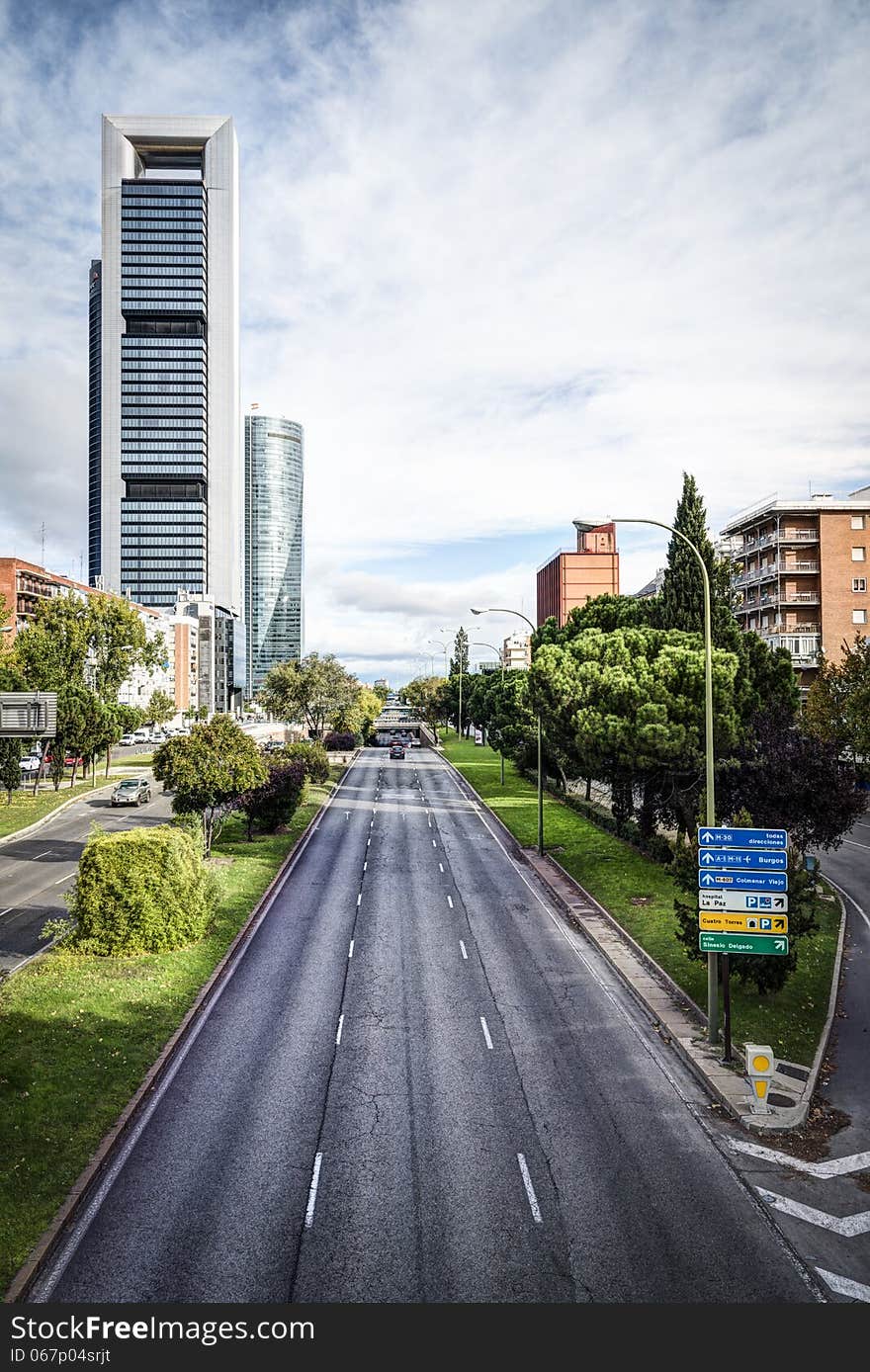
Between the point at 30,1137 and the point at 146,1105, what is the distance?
2259mm

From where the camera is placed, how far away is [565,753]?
132ft

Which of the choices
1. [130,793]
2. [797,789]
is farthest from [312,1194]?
[130,793]

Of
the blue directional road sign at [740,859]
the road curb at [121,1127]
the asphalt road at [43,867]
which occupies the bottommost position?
the road curb at [121,1127]

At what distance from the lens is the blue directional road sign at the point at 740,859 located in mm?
17844

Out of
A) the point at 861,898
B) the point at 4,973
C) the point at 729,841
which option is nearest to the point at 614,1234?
the point at 729,841

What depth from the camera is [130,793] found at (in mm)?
57562

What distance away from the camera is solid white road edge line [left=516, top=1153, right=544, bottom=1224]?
40.2ft

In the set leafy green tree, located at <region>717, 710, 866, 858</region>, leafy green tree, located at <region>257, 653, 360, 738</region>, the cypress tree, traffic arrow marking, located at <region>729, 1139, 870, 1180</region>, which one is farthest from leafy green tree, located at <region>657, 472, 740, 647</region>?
leafy green tree, located at <region>257, 653, 360, 738</region>

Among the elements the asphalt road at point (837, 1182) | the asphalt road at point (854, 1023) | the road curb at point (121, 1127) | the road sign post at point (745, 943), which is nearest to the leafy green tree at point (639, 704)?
the asphalt road at point (854, 1023)

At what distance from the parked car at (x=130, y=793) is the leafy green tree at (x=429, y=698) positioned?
69.5m

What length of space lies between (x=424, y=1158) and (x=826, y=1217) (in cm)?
616

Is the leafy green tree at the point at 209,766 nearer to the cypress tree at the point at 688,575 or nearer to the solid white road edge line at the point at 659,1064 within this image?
the solid white road edge line at the point at 659,1064

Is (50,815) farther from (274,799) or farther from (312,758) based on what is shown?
(312,758)

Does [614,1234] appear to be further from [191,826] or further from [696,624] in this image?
[696,624]
